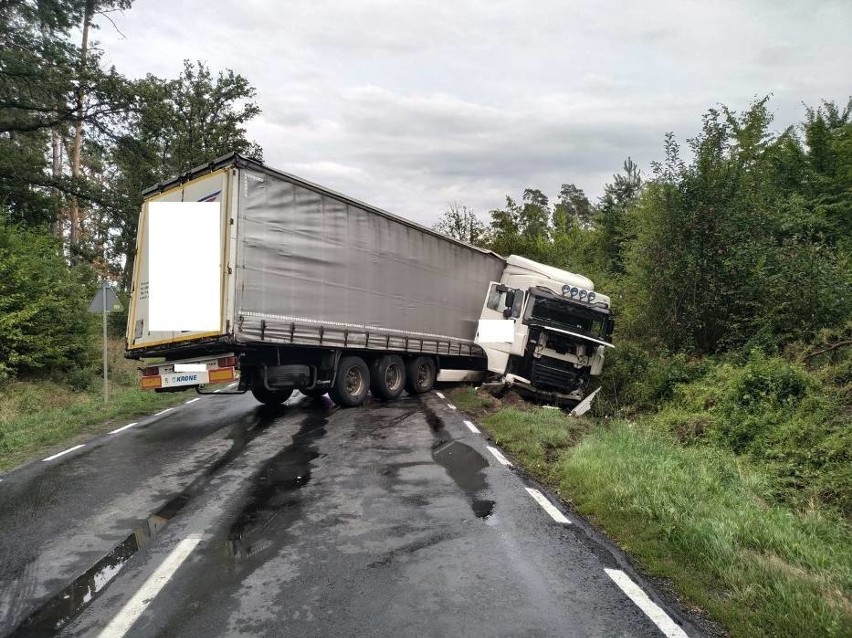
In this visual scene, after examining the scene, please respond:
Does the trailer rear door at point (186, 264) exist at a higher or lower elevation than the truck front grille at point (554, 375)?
higher

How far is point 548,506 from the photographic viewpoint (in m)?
5.92

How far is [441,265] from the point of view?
618 inches

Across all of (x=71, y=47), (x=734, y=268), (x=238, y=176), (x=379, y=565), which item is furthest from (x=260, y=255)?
(x=71, y=47)

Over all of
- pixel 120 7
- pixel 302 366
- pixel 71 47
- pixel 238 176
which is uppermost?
pixel 120 7

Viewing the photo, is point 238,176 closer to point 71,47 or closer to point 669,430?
point 669,430

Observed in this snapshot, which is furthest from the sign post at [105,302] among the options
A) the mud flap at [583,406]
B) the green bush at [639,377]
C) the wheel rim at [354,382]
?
the green bush at [639,377]

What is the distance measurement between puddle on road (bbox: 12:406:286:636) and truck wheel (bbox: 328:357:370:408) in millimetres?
5104

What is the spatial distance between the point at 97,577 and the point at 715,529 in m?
4.54

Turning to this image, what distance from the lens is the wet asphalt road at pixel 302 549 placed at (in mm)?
3588

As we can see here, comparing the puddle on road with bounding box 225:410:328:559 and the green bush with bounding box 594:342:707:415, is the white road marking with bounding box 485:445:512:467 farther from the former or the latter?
the green bush with bounding box 594:342:707:415

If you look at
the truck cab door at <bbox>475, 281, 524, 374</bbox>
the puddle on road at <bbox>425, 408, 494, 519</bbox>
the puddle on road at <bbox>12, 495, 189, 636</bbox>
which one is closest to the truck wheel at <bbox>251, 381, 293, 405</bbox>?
the puddle on road at <bbox>425, 408, 494, 519</bbox>

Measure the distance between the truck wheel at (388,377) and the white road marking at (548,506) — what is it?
743cm

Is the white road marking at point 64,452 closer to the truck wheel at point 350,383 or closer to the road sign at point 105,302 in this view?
the truck wheel at point 350,383

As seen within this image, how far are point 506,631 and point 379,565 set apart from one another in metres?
1.22
